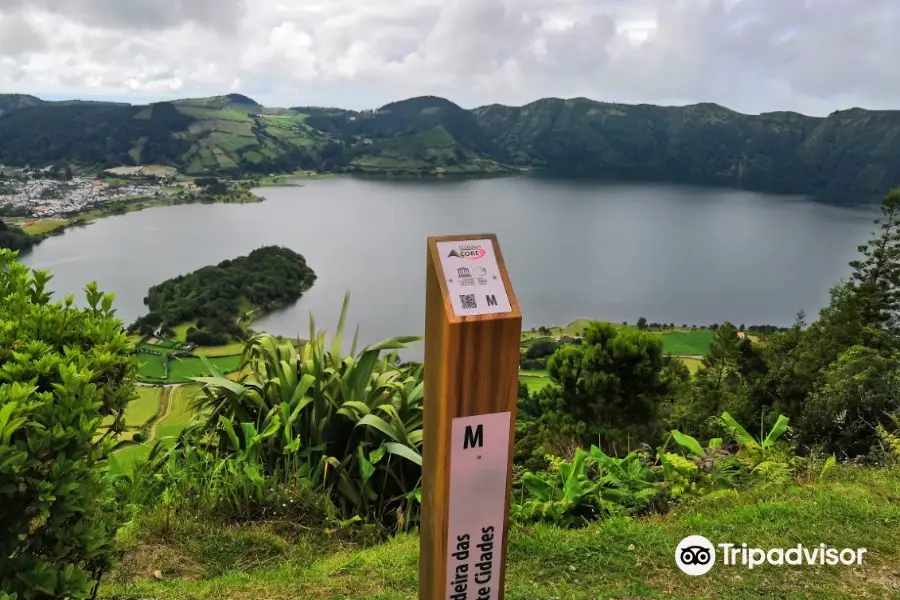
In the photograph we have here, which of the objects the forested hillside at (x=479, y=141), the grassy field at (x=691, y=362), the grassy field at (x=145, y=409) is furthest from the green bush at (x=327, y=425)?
the forested hillside at (x=479, y=141)

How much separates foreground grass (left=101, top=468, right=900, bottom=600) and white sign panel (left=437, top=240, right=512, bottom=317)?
1.46 metres

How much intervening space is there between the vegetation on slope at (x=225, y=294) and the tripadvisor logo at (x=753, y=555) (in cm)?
3668

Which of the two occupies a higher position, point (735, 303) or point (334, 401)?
point (334, 401)

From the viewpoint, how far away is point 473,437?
161cm

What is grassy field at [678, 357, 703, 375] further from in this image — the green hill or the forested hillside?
the green hill

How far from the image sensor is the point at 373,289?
5397 cm

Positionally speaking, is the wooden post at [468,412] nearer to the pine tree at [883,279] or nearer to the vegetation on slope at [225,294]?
the pine tree at [883,279]

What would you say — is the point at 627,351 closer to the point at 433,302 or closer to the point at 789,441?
the point at 789,441

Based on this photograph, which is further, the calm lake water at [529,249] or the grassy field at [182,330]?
the calm lake water at [529,249]

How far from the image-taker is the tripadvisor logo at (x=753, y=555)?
107 inches

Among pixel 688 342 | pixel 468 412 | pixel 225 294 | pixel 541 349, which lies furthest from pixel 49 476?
pixel 225 294

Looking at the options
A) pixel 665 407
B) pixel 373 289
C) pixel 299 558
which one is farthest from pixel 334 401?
pixel 373 289

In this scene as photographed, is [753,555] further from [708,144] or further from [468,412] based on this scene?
[708,144]

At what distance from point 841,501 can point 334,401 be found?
2766mm
